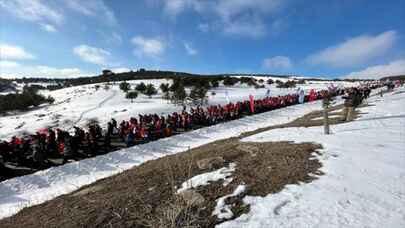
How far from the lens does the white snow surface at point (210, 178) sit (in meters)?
5.10

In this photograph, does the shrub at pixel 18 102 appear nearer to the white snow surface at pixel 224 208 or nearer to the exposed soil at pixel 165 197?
the exposed soil at pixel 165 197

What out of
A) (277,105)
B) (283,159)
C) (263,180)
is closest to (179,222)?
(263,180)

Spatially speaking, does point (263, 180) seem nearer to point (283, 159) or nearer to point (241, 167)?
point (241, 167)

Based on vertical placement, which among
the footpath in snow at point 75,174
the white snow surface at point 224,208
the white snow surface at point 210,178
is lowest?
the footpath in snow at point 75,174

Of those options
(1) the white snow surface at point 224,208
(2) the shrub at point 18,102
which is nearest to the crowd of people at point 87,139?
(1) the white snow surface at point 224,208

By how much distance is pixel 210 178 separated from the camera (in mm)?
5387

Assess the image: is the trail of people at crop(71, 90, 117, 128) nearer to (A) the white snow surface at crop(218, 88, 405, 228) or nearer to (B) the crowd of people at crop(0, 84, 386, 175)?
(B) the crowd of people at crop(0, 84, 386, 175)

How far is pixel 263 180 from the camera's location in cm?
505

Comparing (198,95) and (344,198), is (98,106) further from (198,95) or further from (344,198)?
(344,198)

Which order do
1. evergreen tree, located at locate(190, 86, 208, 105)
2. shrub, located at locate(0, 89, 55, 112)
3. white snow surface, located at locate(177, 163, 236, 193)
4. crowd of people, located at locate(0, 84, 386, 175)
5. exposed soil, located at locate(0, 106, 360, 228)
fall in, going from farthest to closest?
shrub, located at locate(0, 89, 55, 112), evergreen tree, located at locate(190, 86, 208, 105), crowd of people, located at locate(0, 84, 386, 175), white snow surface, located at locate(177, 163, 236, 193), exposed soil, located at locate(0, 106, 360, 228)

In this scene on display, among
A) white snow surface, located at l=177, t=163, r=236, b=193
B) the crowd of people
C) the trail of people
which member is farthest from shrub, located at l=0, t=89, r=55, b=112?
white snow surface, located at l=177, t=163, r=236, b=193

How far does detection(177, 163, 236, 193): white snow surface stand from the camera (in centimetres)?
510

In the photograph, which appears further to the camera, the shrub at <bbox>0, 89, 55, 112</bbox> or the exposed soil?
the shrub at <bbox>0, 89, 55, 112</bbox>

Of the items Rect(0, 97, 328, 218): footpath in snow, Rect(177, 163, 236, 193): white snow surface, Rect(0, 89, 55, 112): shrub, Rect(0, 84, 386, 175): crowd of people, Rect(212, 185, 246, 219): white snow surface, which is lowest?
Rect(0, 97, 328, 218): footpath in snow
